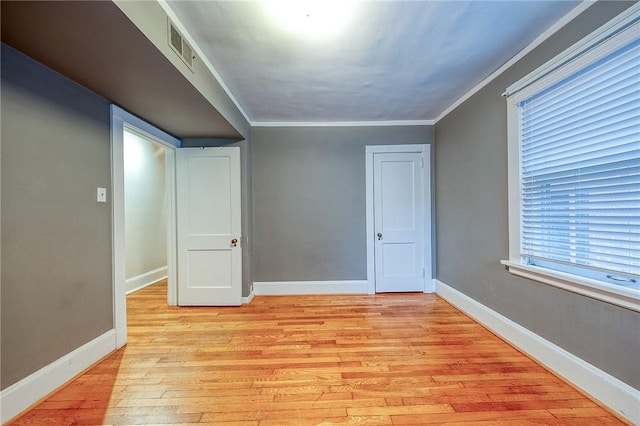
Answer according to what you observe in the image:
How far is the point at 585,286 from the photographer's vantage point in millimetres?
1635

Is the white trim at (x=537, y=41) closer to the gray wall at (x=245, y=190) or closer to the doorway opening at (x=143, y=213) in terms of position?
the gray wall at (x=245, y=190)

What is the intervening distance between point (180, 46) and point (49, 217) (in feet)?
4.71

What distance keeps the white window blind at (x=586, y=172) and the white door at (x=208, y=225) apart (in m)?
3.02

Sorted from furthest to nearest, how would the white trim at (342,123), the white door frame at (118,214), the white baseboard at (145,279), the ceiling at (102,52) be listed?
1. the white baseboard at (145,279)
2. the white trim at (342,123)
3. the white door frame at (118,214)
4. the ceiling at (102,52)

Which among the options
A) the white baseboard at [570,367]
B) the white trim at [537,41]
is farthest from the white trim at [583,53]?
the white baseboard at [570,367]

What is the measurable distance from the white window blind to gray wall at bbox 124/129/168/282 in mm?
4751

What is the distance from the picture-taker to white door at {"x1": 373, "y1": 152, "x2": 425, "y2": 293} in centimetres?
370

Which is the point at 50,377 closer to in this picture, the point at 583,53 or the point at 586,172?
the point at 586,172

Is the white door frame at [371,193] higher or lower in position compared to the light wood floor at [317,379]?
higher

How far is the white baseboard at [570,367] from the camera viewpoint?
1.45m

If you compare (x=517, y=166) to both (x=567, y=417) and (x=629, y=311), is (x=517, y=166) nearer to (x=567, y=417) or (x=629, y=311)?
(x=629, y=311)

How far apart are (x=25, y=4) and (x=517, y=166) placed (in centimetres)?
318

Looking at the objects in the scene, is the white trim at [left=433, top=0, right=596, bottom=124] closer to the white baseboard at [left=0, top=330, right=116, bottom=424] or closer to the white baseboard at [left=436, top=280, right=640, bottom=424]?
the white baseboard at [left=436, top=280, right=640, bottom=424]

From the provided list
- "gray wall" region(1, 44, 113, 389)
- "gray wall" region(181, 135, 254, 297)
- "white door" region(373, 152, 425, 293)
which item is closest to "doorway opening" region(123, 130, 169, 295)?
"gray wall" region(181, 135, 254, 297)
